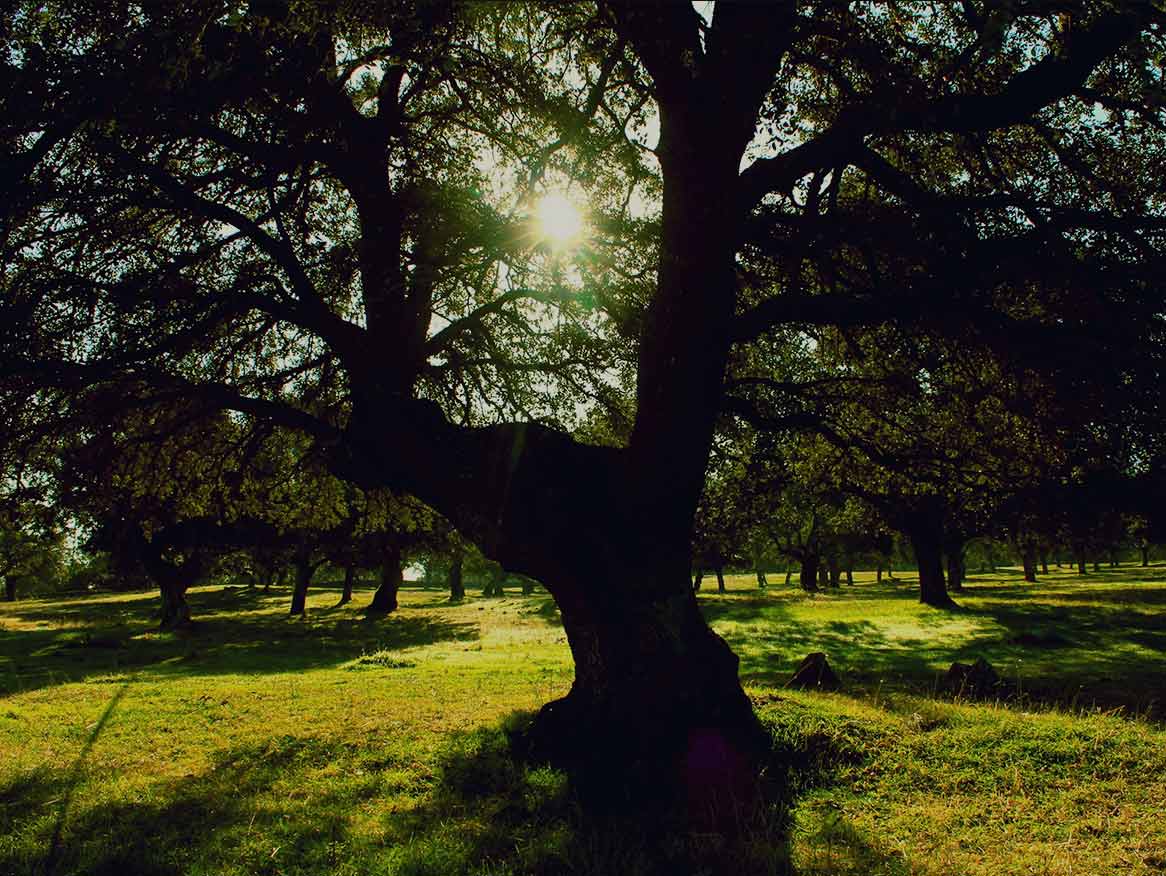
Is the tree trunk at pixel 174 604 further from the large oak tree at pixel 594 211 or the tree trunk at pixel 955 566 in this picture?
the tree trunk at pixel 955 566

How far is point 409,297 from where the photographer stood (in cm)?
995

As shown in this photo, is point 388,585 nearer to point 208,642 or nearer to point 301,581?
point 301,581

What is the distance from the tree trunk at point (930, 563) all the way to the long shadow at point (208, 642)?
2531 cm

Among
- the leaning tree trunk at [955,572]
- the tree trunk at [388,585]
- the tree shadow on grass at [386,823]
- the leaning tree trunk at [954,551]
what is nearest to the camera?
the tree shadow on grass at [386,823]

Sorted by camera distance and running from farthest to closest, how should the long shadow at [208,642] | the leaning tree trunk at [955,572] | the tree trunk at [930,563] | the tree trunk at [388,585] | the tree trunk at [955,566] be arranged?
the leaning tree trunk at [955,572]
the tree trunk at [955,566]
the tree trunk at [388,585]
the tree trunk at [930,563]
the long shadow at [208,642]

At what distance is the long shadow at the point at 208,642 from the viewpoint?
71.3 feet

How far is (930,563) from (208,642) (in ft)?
123

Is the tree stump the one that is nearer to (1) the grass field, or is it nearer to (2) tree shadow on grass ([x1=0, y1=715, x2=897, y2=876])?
(1) the grass field

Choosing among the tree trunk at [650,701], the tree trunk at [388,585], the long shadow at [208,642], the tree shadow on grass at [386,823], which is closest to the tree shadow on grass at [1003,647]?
the tree trunk at [650,701]

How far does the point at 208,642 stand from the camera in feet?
100

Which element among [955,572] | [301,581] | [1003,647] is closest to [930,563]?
[955,572]

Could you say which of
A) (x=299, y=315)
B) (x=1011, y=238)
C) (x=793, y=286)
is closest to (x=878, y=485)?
(x=793, y=286)

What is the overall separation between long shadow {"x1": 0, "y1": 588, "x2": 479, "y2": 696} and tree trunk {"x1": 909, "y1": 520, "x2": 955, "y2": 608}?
2531 centimetres

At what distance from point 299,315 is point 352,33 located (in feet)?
12.0
